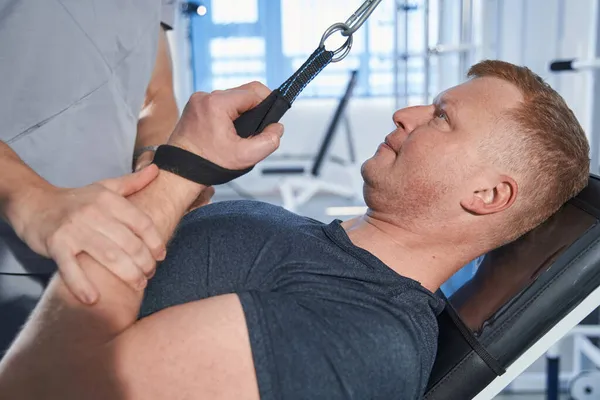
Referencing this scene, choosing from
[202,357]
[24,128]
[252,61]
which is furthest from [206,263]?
[252,61]

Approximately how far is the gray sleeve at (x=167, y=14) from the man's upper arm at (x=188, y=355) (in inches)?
27.7

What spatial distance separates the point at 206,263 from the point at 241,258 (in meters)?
0.05

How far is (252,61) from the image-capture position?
4.36 m

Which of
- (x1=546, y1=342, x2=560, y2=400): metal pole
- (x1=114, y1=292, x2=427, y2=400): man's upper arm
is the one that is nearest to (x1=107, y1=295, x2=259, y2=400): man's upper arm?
(x1=114, y1=292, x2=427, y2=400): man's upper arm

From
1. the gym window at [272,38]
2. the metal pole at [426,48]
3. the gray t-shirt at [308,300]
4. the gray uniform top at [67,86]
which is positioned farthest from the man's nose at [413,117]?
the gym window at [272,38]

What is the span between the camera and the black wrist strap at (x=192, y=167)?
0.78 m

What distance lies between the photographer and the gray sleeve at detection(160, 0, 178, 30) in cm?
124

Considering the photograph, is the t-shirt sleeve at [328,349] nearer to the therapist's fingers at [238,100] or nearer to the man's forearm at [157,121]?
the therapist's fingers at [238,100]

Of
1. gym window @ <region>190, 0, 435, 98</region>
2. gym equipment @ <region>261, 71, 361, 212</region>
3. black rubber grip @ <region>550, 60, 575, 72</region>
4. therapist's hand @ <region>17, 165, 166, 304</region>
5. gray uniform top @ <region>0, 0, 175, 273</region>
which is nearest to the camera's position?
therapist's hand @ <region>17, 165, 166, 304</region>

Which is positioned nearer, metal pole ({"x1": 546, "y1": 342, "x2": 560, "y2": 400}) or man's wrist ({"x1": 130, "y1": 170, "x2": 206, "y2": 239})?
man's wrist ({"x1": 130, "y1": 170, "x2": 206, "y2": 239})

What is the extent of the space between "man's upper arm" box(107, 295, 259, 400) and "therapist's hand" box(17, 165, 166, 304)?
0.09m

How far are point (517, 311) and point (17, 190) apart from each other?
2.56 ft

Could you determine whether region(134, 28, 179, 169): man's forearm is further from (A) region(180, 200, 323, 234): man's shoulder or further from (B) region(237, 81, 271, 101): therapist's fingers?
(B) region(237, 81, 271, 101): therapist's fingers

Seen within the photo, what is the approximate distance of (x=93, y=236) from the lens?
65 centimetres
